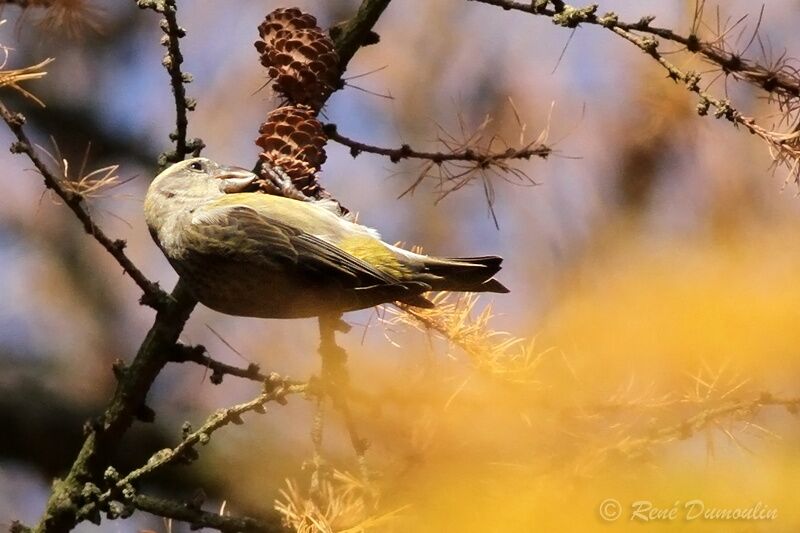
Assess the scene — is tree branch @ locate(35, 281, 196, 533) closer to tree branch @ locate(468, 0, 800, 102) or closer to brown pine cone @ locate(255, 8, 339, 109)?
brown pine cone @ locate(255, 8, 339, 109)

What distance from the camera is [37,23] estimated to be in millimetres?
1122

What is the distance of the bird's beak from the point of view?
0.90 metres

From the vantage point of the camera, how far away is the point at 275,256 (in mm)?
851

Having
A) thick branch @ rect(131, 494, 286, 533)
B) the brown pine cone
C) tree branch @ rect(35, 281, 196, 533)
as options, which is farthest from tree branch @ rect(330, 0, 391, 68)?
thick branch @ rect(131, 494, 286, 533)

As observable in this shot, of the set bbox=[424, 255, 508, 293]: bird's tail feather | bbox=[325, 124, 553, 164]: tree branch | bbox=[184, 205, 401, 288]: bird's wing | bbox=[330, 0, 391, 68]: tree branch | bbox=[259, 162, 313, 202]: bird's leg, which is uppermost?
bbox=[330, 0, 391, 68]: tree branch

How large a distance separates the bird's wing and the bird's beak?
0.02 meters

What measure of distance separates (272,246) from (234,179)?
115mm

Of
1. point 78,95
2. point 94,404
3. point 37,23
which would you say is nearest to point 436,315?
point 37,23

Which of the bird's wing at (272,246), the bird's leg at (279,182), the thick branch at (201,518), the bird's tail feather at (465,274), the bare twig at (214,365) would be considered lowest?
the thick branch at (201,518)

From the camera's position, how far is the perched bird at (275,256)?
838 mm

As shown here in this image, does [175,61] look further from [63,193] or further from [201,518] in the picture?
[201,518]

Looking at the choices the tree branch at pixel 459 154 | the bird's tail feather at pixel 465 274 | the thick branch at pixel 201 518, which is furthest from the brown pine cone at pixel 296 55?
the thick branch at pixel 201 518

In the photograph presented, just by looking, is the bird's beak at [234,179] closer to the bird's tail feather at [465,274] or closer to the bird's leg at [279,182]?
the bird's leg at [279,182]

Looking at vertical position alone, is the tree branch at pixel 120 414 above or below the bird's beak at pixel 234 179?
below
